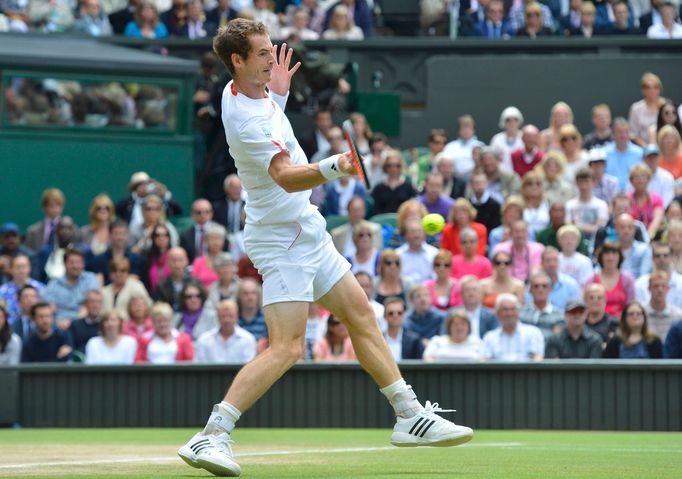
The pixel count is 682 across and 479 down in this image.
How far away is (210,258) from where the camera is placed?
15703mm

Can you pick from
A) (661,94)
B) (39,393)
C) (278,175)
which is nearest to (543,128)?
(661,94)

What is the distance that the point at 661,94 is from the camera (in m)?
19.4

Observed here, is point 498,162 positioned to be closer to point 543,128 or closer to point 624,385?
→ point 543,128

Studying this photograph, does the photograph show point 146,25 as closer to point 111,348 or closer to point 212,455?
point 111,348

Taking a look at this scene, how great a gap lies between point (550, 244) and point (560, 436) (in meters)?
4.30

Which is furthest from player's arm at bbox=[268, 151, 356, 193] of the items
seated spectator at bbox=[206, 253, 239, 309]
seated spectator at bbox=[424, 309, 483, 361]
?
seated spectator at bbox=[206, 253, 239, 309]

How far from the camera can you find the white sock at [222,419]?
7211 millimetres

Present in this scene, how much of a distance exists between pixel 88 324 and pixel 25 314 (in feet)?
2.07

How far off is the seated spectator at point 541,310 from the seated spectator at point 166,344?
9.77 feet

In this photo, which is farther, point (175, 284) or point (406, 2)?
point (406, 2)

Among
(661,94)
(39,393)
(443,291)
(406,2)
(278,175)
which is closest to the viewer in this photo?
(278,175)

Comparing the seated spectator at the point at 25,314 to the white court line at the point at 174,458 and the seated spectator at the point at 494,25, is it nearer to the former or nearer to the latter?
the white court line at the point at 174,458

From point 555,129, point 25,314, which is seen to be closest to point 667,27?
point 555,129

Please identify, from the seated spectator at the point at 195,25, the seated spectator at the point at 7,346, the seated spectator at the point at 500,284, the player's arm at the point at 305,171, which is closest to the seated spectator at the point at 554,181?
the seated spectator at the point at 500,284
